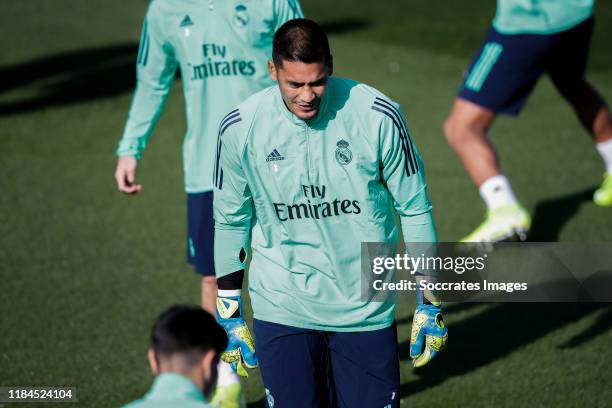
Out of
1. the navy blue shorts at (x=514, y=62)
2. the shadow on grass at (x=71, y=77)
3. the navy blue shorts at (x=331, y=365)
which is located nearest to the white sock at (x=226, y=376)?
the navy blue shorts at (x=331, y=365)

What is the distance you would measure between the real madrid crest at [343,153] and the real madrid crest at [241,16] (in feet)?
6.07

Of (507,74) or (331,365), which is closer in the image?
(331,365)

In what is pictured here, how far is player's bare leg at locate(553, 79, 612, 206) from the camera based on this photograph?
8.20 meters

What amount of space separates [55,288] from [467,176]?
4.61m

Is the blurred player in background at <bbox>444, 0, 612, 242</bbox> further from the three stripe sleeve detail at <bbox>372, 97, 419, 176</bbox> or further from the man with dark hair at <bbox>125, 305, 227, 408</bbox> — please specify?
the man with dark hair at <bbox>125, 305, 227, 408</bbox>

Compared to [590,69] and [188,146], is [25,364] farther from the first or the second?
[590,69]

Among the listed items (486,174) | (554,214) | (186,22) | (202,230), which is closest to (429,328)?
(202,230)

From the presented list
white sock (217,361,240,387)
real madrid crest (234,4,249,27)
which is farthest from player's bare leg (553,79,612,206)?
white sock (217,361,240,387)

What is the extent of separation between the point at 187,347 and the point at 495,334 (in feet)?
13.7

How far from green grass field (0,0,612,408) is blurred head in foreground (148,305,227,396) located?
296 centimetres

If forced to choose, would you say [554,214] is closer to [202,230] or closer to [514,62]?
[514,62]

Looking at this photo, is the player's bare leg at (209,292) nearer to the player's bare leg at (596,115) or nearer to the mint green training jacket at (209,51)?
the mint green training jacket at (209,51)

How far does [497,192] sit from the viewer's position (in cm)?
746

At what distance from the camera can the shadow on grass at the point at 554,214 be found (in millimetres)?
8445
